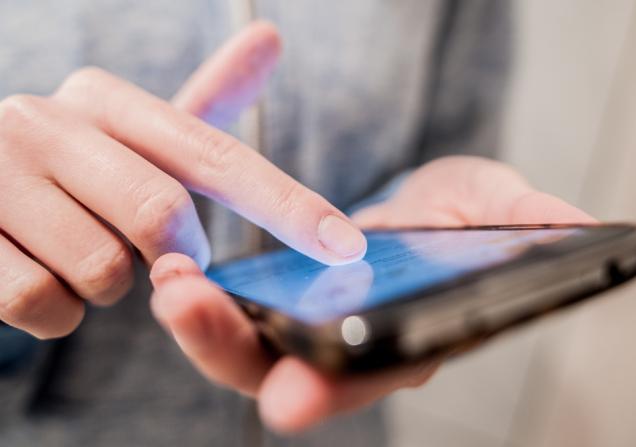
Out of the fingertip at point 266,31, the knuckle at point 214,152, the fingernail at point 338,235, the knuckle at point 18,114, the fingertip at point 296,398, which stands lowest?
the fingertip at point 296,398

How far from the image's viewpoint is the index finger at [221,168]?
320 mm

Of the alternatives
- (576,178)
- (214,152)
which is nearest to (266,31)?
(214,152)

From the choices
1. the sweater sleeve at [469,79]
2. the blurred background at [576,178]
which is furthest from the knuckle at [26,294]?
the blurred background at [576,178]

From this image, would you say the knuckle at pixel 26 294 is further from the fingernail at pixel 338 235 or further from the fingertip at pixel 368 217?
the fingertip at pixel 368 217

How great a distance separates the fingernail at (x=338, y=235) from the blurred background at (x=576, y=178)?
59 centimetres

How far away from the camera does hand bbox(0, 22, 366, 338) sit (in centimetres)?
32

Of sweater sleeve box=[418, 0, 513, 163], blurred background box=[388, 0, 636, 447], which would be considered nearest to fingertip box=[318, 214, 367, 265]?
sweater sleeve box=[418, 0, 513, 163]

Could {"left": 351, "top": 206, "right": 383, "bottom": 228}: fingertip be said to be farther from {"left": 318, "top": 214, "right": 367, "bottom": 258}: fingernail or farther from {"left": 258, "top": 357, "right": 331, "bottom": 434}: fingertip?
{"left": 258, "top": 357, "right": 331, "bottom": 434}: fingertip

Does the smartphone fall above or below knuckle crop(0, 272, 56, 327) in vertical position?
above

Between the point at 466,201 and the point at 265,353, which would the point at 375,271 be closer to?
→ the point at 265,353

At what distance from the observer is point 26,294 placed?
0.32m

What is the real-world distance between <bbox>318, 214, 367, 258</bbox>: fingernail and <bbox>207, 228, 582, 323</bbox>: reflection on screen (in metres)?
0.01

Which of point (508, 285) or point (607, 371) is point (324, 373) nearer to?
point (508, 285)

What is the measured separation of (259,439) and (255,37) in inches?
16.9
